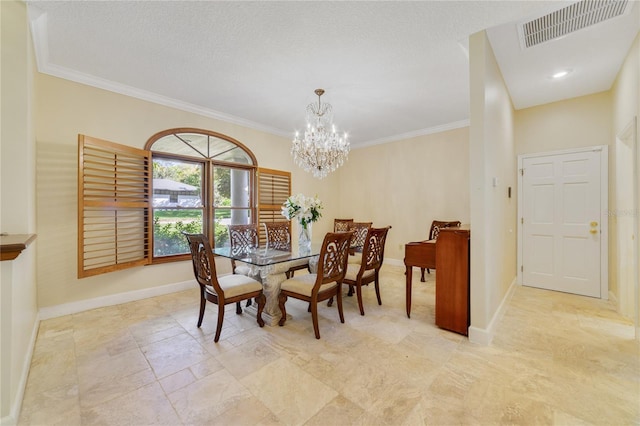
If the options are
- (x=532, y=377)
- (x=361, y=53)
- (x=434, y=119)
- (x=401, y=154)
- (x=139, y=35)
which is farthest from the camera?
(x=401, y=154)

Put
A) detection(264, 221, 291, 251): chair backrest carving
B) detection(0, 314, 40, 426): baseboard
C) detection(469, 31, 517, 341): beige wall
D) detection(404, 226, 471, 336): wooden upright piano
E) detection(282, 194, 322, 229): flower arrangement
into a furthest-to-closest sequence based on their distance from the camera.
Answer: detection(264, 221, 291, 251): chair backrest carving, detection(282, 194, 322, 229): flower arrangement, detection(404, 226, 471, 336): wooden upright piano, detection(469, 31, 517, 341): beige wall, detection(0, 314, 40, 426): baseboard

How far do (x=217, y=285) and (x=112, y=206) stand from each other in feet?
5.80

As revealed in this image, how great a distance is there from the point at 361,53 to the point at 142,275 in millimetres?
3796

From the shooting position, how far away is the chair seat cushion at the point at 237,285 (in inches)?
95.2

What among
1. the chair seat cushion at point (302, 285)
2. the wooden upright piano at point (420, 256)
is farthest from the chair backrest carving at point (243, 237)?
the wooden upright piano at point (420, 256)

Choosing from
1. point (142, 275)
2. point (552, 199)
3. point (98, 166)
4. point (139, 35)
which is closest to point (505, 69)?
point (552, 199)

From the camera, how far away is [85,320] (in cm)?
274

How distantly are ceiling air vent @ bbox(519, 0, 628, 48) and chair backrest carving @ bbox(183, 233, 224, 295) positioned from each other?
3.31 m

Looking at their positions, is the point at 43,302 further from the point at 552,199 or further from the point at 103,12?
the point at 552,199

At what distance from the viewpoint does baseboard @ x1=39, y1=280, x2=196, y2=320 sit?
9.19ft

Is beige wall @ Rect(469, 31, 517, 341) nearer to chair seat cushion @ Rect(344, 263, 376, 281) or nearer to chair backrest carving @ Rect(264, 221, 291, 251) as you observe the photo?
chair seat cushion @ Rect(344, 263, 376, 281)

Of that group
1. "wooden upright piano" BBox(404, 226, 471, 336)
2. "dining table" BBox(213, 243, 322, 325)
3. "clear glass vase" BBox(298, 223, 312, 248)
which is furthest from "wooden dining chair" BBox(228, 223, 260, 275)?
"wooden upright piano" BBox(404, 226, 471, 336)

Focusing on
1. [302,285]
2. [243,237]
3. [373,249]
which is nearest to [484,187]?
[373,249]

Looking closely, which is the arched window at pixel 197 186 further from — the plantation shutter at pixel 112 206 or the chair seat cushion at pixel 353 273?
the chair seat cushion at pixel 353 273
